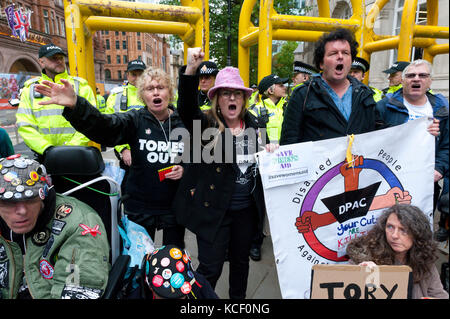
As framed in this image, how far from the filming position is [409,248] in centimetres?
183

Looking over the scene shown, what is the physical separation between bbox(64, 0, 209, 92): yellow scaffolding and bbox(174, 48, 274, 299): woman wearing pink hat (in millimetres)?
1573

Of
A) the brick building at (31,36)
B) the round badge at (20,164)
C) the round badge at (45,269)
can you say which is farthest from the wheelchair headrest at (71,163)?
the brick building at (31,36)

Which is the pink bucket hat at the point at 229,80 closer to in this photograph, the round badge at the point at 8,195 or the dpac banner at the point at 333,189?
the dpac banner at the point at 333,189

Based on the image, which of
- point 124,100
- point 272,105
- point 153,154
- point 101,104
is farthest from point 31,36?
point 153,154

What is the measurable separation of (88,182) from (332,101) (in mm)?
1674

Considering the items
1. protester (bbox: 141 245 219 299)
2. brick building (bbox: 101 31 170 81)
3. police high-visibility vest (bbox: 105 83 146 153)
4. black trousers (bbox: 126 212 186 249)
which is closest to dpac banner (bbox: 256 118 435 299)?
protester (bbox: 141 245 219 299)

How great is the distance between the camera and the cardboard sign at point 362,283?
4.63ft

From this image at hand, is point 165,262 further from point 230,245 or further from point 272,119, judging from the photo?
point 272,119

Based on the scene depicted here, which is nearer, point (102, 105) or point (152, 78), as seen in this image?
point (152, 78)

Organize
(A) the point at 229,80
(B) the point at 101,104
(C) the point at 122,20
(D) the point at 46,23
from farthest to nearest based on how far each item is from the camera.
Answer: (D) the point at 46,23 → (B) the point at 101,104 → (C) the point at 122,20 → (A) the point at 229,80

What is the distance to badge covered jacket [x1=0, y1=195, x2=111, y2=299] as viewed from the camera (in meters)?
1.37

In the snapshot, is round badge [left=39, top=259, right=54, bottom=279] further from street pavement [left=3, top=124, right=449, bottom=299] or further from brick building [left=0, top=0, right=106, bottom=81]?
brick building [left=0, top=0, right=106, bottom=81]

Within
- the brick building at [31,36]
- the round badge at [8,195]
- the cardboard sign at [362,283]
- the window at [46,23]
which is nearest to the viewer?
the round badge at [8,195]

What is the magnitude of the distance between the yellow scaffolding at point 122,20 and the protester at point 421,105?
2024mm
